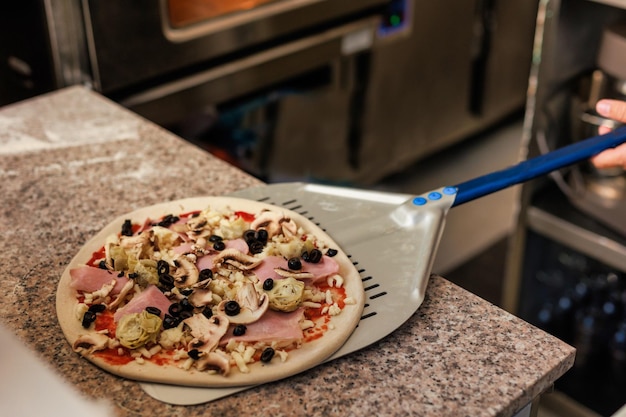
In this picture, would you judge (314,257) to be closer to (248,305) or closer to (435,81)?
(248,305)

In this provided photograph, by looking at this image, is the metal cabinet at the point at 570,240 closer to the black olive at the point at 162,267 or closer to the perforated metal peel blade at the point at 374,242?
the perforated metal peel blade at the point at 374,242

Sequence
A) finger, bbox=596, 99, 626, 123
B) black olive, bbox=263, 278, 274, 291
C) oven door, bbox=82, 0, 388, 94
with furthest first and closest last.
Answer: oven door, bbox=82, 0, 388, 94 → finger, bbox=596, 99, 626, 123 → black olive, bbox=263, 278, 274, 291

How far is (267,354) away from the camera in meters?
0.83

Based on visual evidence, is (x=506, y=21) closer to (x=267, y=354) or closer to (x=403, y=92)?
(x=403, y=92)

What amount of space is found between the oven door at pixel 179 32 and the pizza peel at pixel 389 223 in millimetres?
623

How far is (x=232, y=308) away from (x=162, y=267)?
12cm

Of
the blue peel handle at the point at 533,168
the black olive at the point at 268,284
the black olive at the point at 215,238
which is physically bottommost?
the black olive at the point at 215,238

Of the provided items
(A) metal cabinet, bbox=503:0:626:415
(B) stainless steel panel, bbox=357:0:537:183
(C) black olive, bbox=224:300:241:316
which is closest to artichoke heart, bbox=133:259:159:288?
(C) black olive, bbox=224:300:241:316

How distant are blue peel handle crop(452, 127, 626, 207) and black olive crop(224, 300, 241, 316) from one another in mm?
338

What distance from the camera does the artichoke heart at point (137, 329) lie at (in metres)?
0.83

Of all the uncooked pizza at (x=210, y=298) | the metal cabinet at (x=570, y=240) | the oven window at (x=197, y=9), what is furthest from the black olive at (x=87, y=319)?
the metal cabinet at (x=570, y=240)

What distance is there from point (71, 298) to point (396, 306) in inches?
15.8

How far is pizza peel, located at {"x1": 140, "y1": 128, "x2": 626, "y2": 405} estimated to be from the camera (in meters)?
0.91

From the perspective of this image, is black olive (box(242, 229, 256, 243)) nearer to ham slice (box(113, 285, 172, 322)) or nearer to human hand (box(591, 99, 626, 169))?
ham slice (box(113, 285, 172, 322))
